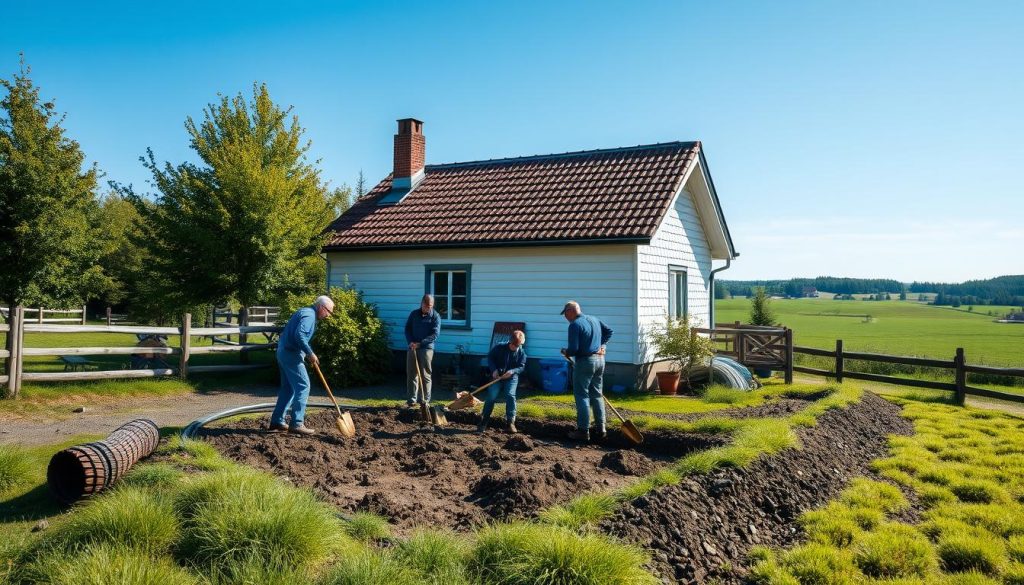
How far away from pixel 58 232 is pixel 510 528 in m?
15.6

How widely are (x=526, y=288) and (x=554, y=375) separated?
6.93 feet

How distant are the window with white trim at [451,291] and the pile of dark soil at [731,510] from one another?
29.2 feet

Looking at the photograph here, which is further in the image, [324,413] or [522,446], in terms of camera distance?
[324,413]

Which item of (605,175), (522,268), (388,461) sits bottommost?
(388,461)

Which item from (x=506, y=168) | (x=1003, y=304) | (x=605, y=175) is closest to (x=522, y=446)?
(x=605, y=175)

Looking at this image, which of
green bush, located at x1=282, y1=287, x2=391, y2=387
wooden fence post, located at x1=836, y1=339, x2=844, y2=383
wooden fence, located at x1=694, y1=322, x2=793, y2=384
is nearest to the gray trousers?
green bush, located at x1=282, y1=287, x2=391, y2=387

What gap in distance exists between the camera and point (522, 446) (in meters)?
9.34

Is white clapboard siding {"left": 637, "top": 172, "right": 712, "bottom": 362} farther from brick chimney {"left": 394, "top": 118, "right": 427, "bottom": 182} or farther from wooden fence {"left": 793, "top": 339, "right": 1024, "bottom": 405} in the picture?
brick chimney {"left": 394, "top": 118, "right": 427, "bottom": 182}

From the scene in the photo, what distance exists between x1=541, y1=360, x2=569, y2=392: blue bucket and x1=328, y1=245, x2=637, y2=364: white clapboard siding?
0.46 meters

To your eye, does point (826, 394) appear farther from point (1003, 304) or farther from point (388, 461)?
point (1003, 304)

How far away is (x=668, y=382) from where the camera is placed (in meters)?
14.6

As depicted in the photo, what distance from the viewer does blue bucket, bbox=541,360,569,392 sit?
1457 cm

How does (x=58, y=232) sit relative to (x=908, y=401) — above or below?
above

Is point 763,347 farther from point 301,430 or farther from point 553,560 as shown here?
point 553,560
